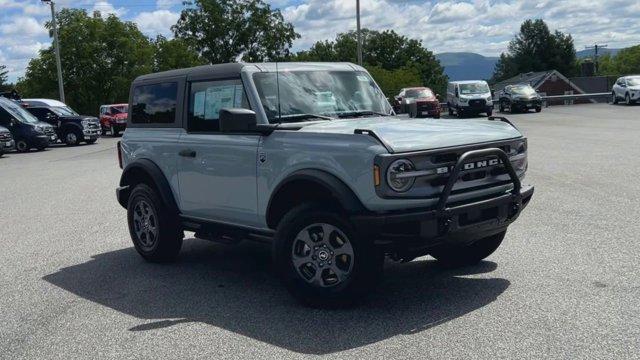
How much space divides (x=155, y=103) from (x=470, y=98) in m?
29.6

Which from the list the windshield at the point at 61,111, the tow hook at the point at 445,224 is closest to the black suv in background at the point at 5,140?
the windshield at the point at 61,111

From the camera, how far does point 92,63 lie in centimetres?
6412

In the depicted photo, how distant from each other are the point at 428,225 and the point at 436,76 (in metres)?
107

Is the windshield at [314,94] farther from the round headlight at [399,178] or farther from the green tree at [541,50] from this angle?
the green tree at [541,50]

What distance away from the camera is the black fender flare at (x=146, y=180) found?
7082 mm

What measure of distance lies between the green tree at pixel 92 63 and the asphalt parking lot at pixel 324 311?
5753cm

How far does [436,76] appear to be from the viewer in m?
110

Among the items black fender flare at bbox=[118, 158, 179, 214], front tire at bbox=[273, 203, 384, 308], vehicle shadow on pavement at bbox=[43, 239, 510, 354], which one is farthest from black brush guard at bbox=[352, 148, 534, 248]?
black fender flare at bbox=[118, 158, 179, 214]

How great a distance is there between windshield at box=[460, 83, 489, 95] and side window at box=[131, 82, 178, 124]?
30.2m

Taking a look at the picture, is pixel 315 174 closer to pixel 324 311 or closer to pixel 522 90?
pixel 324 311

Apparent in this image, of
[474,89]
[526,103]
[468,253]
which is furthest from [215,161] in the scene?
[526,103]

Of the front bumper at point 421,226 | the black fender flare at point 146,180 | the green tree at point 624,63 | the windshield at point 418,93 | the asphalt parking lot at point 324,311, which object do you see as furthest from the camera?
the green tree at point 624,63

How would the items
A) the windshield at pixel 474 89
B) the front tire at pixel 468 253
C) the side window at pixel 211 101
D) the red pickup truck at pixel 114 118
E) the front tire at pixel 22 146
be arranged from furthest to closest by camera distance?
the red pickup truck at pixel 114 118 < the windshield at pixel 474 89 < the front tire at pixel 22 146 < the front tire at pixel 468 253 < the side window at pixel 211 101

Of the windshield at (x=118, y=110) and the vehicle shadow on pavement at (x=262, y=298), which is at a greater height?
the windshield at (x=118, y=110)
